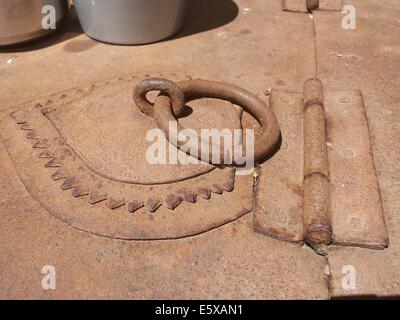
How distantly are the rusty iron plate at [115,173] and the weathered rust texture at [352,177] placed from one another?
308 millimetres

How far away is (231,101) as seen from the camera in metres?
1.74

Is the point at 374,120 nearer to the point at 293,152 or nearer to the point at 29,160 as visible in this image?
the point at 293,152

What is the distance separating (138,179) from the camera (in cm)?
145

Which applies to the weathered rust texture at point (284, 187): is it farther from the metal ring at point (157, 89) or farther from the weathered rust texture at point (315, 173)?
the metal ring at point (157, 89)

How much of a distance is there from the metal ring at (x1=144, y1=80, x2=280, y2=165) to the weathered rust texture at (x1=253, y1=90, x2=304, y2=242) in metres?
0.07

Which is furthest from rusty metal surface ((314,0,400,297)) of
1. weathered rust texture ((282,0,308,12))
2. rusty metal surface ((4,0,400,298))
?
weathered rust texture ((282,0,308,12))

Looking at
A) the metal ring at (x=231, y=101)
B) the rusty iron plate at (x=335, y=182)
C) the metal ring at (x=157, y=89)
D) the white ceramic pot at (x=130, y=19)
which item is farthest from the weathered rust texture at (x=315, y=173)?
the white ceramic pot at (x=130, y=19)

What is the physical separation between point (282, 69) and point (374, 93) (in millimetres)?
446

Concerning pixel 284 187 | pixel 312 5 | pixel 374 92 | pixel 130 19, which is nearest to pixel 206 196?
pixel 284 187

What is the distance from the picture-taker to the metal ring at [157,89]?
62.1 inches

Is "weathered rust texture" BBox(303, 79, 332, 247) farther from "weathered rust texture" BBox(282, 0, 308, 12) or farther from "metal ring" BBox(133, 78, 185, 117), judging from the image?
"weathered rust texture" BBox(282, 0, 308, 12)

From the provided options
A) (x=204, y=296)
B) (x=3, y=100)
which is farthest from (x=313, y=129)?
(x=3, y=100)

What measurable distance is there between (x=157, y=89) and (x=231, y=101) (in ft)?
1.10

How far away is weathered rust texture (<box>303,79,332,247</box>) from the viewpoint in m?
1.30
